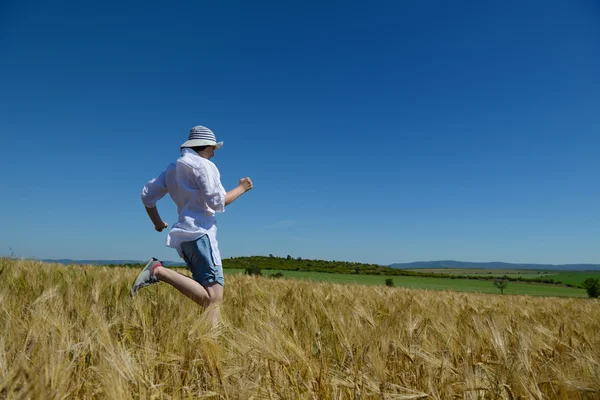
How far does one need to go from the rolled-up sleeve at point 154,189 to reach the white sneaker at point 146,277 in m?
0.54

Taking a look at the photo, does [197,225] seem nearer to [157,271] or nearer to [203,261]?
[203,261]

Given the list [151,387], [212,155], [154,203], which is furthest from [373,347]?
[154,203]

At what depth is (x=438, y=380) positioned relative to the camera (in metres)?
1.33

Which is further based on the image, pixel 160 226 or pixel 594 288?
pixel 594 288

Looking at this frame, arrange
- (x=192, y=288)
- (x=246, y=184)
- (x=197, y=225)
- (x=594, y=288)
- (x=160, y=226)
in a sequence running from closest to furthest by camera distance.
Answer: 1. (x=192, y=288)
2. (x=197, y=225)
3. (x=246, y=184)
4. (x=160, y=226)
5. (x=594, y=288)

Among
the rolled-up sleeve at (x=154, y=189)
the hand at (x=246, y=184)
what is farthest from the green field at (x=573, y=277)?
the rolled-up sleeve at (x=154, y=189)

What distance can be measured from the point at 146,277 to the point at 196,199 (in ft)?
2.50

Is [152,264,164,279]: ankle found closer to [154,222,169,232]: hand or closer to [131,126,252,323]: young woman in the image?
[131,126,252,323]: young woman

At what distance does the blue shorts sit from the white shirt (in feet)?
0.13

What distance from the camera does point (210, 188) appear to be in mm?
2740

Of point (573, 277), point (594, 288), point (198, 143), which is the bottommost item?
point (573, 277)

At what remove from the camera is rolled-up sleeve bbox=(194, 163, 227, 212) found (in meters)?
2.73

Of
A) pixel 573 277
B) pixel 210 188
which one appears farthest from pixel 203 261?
pixel 573 277

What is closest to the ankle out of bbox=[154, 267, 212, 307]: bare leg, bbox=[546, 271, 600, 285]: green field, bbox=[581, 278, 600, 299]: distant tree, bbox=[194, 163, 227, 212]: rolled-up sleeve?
bbox=[154, 267, 212, 307]: bare leg
